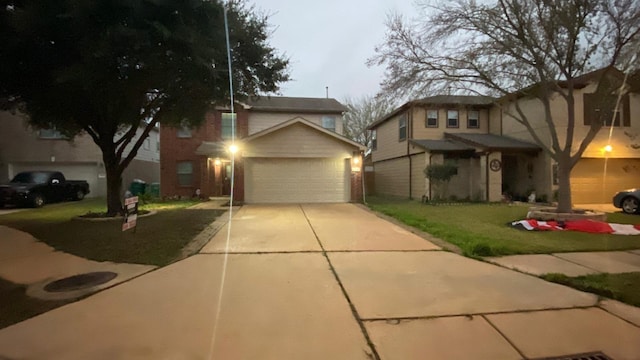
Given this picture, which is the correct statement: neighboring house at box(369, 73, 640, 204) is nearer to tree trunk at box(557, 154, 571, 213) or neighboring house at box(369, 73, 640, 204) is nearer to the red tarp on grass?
tree trunk at box(557, 154, 571, 213)

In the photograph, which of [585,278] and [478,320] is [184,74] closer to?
[478,320]

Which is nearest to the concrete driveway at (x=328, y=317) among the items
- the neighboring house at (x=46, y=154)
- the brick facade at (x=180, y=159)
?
the brick facade at (x=180, y=159)

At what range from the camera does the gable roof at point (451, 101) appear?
1234 centimetres

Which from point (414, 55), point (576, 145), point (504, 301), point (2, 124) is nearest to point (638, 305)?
point (504, 301)

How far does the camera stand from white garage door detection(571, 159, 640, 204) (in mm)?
17141

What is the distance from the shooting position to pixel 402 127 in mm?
20594

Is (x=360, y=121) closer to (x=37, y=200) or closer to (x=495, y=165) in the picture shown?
(x=495, y=165)

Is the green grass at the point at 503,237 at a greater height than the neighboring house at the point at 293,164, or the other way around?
the neighboring house at the point at 293,164

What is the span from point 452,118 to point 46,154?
23.3 m

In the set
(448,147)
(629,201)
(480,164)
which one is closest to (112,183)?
(448,147)

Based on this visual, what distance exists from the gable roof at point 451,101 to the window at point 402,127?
43 centimetres

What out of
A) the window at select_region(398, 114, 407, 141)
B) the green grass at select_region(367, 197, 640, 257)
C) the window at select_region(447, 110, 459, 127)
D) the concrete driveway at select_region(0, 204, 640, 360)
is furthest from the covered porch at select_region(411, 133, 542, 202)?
the concrete driveway at select_region(0, 204, 640, 360)

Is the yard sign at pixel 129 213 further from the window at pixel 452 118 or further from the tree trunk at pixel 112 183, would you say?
the window at pixel 452 118

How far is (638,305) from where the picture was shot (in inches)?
161
